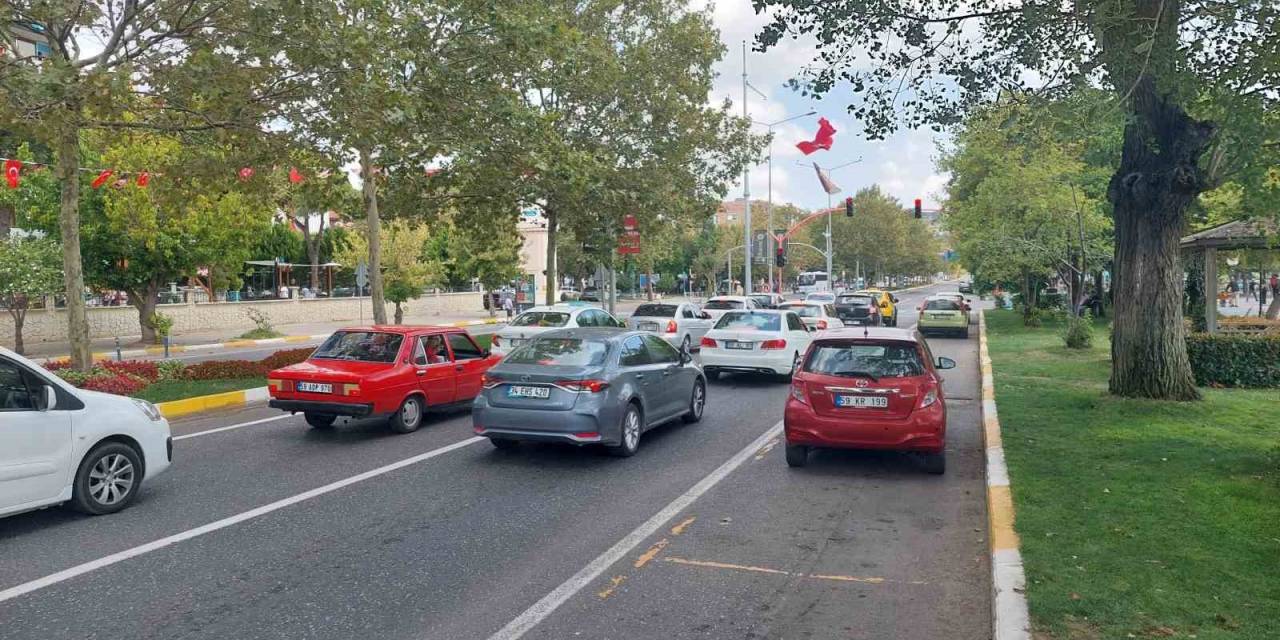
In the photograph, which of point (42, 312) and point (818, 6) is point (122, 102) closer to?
point (818, 6)

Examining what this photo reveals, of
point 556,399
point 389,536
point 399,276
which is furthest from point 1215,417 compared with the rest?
point 399,276

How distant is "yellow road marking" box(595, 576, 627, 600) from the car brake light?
348 cm

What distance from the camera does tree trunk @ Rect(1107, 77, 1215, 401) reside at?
434 inches

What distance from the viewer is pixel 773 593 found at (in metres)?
5.25

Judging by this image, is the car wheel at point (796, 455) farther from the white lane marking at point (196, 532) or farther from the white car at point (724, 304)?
the white car at point (724, 304)

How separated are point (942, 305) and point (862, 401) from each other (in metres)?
23.0

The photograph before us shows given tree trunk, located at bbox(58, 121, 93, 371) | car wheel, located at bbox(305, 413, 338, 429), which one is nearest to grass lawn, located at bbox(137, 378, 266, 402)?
tree trunk, located at bbox(58, 121, 93, 371)

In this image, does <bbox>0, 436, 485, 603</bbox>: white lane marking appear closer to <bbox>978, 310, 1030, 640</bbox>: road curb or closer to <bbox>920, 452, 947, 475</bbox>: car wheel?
<bbox>920, 452, 947, 475</bbox>: car wheel

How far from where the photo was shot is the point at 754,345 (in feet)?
52.0

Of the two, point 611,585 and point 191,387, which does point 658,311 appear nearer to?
point 191,387

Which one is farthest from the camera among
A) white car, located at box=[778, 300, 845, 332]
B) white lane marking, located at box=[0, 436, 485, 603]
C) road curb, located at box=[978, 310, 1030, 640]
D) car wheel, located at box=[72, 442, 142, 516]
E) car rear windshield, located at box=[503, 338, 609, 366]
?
white car, located at box=[778, 300, 845, 332]

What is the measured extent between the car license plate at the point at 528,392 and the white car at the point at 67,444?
3288 millimetres

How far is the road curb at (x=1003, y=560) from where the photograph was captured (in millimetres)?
4477

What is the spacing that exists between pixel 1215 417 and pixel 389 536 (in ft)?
33.0
